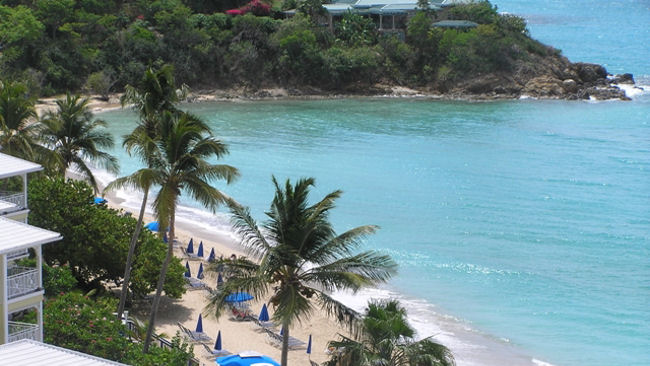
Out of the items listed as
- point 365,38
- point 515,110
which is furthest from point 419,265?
point 365,38

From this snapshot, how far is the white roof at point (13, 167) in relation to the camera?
23.6 metres

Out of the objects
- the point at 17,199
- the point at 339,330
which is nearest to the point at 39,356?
the point at 17,199

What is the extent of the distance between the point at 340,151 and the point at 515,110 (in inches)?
963

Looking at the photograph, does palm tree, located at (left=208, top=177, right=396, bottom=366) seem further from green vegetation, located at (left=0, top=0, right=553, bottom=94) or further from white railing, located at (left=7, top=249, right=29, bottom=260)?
green vegetation, located at (left=0, top=0, right=553, bottom=94)

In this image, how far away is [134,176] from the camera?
25594 millimetres

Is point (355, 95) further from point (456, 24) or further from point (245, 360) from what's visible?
point (245, 360)

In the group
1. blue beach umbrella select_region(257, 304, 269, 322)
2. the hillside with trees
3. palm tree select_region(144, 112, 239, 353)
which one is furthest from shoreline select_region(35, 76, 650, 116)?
palm tree select_region(144, 112, 239, 353)

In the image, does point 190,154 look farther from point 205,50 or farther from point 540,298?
point 205,50

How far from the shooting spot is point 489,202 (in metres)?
52.4

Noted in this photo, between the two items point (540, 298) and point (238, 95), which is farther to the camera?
point (238, 95)

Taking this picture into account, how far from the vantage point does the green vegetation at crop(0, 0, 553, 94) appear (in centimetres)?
8519

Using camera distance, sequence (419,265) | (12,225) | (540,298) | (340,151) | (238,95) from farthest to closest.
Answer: (238,95) < (340,151) < (419,265) < (540,298) < (12,225)

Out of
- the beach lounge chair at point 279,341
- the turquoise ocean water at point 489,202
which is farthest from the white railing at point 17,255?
the turquoise ocean water at point 489,202

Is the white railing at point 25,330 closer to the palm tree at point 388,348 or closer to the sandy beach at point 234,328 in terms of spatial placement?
the palm tree at point 388,348
